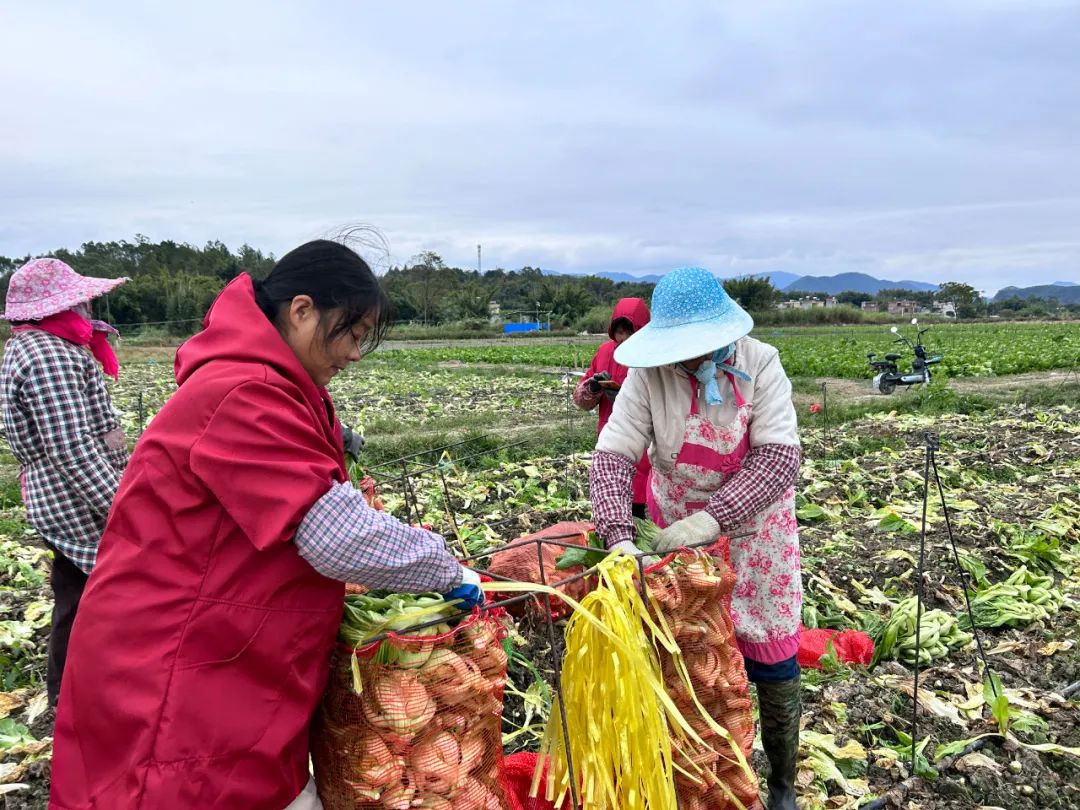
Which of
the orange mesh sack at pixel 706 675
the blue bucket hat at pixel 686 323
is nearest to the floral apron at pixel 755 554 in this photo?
the blue bucket hat at pixel 686 323

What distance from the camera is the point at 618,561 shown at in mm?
2221

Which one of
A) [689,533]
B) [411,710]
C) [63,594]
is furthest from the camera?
[63,594]

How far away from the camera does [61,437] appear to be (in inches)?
133

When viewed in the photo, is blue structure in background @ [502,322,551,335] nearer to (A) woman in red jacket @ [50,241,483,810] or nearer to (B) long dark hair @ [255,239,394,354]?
(B) long dark hair @ [255,239,394,354]

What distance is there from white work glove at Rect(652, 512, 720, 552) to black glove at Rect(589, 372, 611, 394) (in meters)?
3.05

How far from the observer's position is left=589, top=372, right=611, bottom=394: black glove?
567cm

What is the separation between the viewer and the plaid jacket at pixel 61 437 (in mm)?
3338

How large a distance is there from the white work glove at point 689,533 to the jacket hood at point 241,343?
1315mm

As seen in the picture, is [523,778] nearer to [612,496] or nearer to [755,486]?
[612,496]

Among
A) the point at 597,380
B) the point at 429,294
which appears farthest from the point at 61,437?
the point at 429,294

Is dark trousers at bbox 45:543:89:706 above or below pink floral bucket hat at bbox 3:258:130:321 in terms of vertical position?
below

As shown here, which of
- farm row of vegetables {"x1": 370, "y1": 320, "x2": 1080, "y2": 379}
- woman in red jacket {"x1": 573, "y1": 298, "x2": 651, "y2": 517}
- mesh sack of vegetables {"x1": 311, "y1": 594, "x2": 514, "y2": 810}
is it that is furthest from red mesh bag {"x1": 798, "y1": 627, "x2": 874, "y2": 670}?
farm row of vegetables {"x1": 370, "y1": 320, "x2": 1080, "y2": 379}

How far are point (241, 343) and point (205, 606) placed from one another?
23.4 inches

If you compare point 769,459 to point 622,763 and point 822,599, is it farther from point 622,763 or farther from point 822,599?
point 822,599
